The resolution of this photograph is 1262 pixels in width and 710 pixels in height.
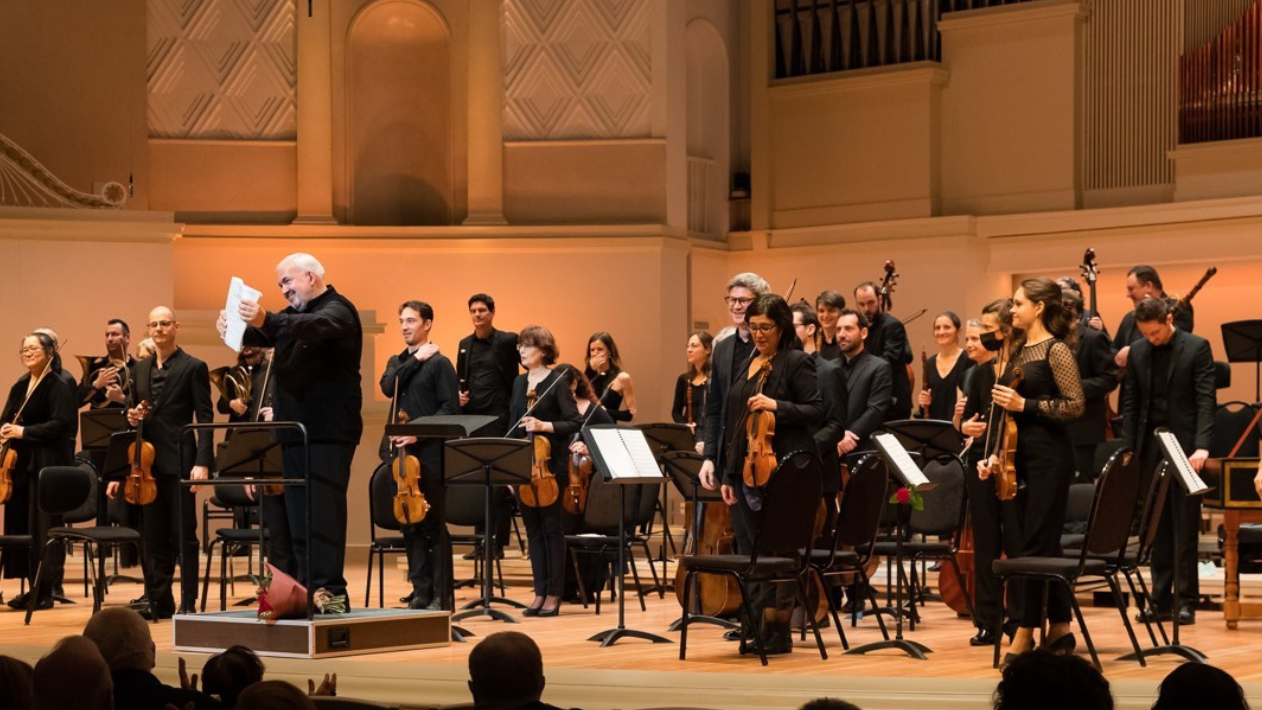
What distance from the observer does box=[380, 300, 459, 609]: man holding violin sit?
8469 mm

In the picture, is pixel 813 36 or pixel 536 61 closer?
pixel 536 61

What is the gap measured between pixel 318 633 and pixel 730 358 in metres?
2.08

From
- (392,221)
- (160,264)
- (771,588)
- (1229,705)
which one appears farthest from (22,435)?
(1229,705)

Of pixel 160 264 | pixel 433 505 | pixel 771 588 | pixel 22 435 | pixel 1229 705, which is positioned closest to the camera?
pixel 1229 705

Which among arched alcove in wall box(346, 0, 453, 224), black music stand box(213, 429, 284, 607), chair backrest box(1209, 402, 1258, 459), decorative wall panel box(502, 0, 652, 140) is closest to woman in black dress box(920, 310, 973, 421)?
chair backrest box(1209, 402, 1258, 459)

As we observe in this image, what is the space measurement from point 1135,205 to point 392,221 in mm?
5995

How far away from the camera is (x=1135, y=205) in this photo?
45.2 ft

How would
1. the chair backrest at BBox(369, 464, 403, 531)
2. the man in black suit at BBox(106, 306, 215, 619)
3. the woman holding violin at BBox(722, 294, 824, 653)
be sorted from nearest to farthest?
the woman holding violin at BBox(722, 294, 824, 653)
the man in black suit at BBox(106, 306, 215, 619)
the chair backrest at BBox(369, 464, 403, 531)

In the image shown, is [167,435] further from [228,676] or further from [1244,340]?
[1244,340]

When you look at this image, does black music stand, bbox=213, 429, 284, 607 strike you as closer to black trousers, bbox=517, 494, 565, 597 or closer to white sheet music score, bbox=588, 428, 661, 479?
white sheet music score, bbox=588, 428, 661, 479

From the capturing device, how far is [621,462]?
732 cm

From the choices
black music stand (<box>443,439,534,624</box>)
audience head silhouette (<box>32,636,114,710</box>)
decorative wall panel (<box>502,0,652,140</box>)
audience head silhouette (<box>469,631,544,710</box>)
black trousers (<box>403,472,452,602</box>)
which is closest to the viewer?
audience head silhouette (<box>32,636,114,710</box>)

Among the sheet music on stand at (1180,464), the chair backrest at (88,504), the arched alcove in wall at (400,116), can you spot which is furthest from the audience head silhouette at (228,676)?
the arched alcove in wall at (400,116)

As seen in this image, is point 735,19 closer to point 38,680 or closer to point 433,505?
point 433,505
